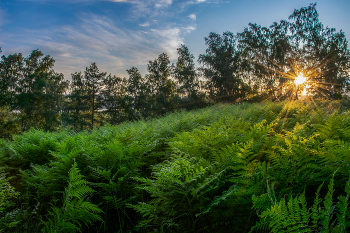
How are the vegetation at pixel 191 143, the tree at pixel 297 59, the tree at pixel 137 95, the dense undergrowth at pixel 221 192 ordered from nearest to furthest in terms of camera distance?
1. the dense undergrowth at pixel 221 192
2. the vegetation at pixel 191 143
3. the tree at pixel 297 59
4. the tree at pixel 137 95

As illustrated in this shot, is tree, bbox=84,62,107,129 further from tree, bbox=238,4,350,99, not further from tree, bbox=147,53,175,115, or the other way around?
tree, bbox=238,4,350,99

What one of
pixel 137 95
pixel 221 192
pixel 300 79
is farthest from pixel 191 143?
pixel 137 95

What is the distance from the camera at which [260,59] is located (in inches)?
1145

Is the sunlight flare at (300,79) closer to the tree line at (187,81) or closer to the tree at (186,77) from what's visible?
the tree line at (187,81)

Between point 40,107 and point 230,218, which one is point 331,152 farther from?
point 40,107

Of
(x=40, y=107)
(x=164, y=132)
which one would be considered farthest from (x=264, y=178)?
(x=40, y=107)

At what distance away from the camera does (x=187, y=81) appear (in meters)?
31.5

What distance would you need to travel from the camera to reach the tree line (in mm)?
23578

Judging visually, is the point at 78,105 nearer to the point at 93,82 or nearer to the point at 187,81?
the point at 93,82

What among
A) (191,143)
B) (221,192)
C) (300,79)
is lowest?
(221,192)

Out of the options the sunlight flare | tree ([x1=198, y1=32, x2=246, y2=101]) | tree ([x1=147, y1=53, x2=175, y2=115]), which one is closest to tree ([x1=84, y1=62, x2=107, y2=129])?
tree ([x1=147, y1=53, x2=175, y2=115])

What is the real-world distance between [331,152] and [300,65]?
1200 inches

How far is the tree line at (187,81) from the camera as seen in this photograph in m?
23.6

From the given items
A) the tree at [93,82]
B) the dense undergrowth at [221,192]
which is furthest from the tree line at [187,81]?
the dense undergrowth at [221,192]
